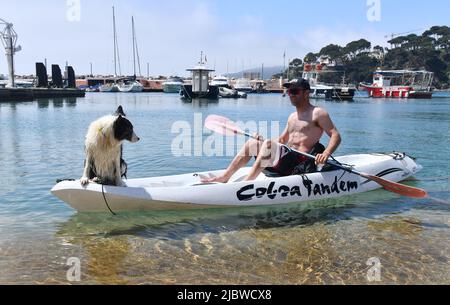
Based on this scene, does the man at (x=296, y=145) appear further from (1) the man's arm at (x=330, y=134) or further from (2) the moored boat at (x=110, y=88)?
(2) the moored boat at (x=110, y=88)

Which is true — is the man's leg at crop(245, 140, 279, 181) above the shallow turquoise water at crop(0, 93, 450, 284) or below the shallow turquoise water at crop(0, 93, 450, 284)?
above

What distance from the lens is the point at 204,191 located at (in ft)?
24.2

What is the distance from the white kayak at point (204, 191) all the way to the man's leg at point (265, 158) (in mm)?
155

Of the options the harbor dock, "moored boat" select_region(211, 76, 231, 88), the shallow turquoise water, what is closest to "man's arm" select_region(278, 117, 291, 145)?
the shallow turquoise water

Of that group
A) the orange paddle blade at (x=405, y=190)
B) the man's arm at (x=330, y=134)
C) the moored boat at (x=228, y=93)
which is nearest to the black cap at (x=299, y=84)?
the man's arm at (x=330, y=134)

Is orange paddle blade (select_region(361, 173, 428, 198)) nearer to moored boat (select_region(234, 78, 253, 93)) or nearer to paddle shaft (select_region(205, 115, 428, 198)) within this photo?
paddle shaft (select_region(205, 115, 428, 198))

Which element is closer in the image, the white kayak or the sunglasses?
the white kayak

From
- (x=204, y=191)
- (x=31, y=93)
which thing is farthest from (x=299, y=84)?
(x=31, y=93)

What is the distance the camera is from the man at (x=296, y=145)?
781 centimetres

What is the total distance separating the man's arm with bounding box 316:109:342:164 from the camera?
7.56 metres

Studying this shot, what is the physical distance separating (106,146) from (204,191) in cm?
190

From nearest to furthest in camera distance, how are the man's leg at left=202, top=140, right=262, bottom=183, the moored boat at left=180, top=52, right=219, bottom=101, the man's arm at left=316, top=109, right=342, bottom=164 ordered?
the man's arm at left=316, top=109, right=342, bottom=164 < the man's leg at left=202, top=140, right=262, bottom=183 < the moored boat at left=180, top=52, right=219, bottom=101
